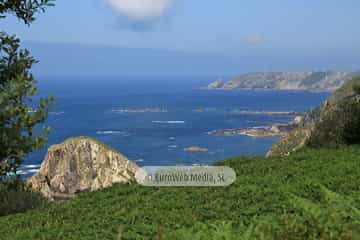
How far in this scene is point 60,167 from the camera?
163 ft

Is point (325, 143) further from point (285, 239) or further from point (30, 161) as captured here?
point (30, 161)

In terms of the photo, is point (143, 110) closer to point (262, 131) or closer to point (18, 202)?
point (262, 131)

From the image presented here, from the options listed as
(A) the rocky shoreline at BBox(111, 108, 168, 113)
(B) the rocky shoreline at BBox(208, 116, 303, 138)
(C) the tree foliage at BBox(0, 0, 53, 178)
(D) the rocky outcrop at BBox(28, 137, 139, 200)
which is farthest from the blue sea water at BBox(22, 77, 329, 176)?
(C) the tree foliage at BBox(0, 0, 53, 178)

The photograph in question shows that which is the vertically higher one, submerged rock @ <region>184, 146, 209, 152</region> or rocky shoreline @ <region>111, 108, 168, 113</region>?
rocky shoreline @ <region>111, 108, 168, 113</region>

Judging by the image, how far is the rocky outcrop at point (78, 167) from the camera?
46.5m

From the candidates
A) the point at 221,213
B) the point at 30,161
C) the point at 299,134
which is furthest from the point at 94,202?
the point at 30,161

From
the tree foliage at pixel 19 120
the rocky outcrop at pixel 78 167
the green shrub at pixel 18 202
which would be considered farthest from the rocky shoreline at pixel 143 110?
the tree foliage at pixel 19 120

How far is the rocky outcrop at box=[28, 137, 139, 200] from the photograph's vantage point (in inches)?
1832

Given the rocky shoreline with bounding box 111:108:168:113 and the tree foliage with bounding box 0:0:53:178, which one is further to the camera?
the rocky shoreline with bounding box 111:108:168:113

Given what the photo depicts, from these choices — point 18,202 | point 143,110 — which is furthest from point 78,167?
point 143,110

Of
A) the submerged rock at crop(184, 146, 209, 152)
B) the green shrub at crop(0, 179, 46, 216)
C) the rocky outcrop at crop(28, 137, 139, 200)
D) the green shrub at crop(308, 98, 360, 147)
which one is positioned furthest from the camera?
the submerged rock at crop(184, 146, 209, 152)

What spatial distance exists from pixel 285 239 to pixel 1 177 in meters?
2.36

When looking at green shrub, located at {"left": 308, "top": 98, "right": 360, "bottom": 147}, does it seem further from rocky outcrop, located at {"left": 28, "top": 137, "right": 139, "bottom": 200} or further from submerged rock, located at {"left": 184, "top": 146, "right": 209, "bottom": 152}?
submerged rock, located at {"left": 184, "top": 146, "right": 209, "bottom": 152}

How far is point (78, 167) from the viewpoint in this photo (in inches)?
1943
